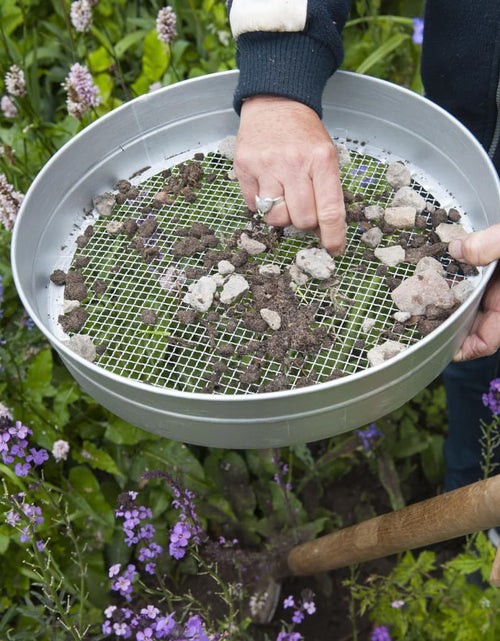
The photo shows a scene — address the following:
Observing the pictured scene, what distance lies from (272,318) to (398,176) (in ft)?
1.27

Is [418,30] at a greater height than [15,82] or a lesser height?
lesser

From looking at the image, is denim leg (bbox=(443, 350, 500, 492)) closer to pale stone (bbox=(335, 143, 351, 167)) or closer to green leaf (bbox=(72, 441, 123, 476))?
pale stone (bbox=(335, 143, 351, 167))

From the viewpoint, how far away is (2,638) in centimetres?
129

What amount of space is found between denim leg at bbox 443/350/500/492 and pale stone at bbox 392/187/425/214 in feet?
2.19

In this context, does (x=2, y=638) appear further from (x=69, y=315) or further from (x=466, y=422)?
(x=466, y=422)

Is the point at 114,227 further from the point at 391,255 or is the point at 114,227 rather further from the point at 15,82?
the point at 15,82

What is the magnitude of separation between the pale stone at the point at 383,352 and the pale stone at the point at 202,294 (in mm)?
270

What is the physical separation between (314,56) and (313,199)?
0.86 feet

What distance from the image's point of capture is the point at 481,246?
1.02 metres

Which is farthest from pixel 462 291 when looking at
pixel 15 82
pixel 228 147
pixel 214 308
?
pixel 15 82

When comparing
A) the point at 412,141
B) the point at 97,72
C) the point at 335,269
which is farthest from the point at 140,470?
the point at 97,72

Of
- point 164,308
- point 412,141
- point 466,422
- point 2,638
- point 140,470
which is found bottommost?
point 466,422

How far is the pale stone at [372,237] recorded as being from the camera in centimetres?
121

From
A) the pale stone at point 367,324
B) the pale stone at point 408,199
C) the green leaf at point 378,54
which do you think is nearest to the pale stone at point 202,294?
the pale stone at point 367,324
